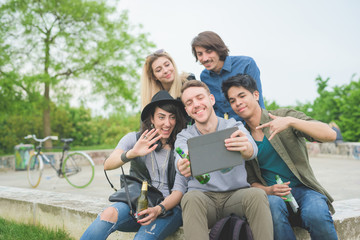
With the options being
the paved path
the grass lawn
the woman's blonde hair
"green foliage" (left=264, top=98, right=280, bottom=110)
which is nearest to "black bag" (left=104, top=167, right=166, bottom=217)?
the woman's blonde hair

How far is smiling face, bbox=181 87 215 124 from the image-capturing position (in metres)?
2.56

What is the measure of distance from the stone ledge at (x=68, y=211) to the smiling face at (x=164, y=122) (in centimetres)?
81

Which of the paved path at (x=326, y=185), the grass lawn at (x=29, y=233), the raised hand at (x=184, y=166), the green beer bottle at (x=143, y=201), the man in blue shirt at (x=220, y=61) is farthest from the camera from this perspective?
the paved path at (x=326, y=185)

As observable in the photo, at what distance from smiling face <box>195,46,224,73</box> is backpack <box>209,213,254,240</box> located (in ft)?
5.67

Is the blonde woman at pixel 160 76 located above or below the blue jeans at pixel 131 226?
above

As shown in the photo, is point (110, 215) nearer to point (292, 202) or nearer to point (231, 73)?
point (292, 202)

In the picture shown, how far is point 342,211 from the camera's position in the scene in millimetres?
2918

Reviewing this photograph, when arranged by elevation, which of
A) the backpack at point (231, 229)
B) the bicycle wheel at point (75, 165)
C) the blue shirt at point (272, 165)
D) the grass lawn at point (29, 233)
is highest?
the blue shirt at point (272, 165)

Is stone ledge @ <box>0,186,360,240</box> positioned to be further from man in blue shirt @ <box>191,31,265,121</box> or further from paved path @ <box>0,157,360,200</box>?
paved path @ <box>0,157,360,200</box>

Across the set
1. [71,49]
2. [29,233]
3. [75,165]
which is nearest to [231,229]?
[29,233]

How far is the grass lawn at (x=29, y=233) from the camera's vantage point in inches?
141

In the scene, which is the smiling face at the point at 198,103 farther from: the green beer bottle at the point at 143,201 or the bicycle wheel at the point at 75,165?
the bicycle wheel at the point at 75,165

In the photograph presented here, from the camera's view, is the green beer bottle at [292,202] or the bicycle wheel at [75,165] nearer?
the green beer bottle at [292,202]

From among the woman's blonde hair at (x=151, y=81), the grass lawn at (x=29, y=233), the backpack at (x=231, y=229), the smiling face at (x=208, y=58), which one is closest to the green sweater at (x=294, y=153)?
the backpack at (x=231, y=229)
